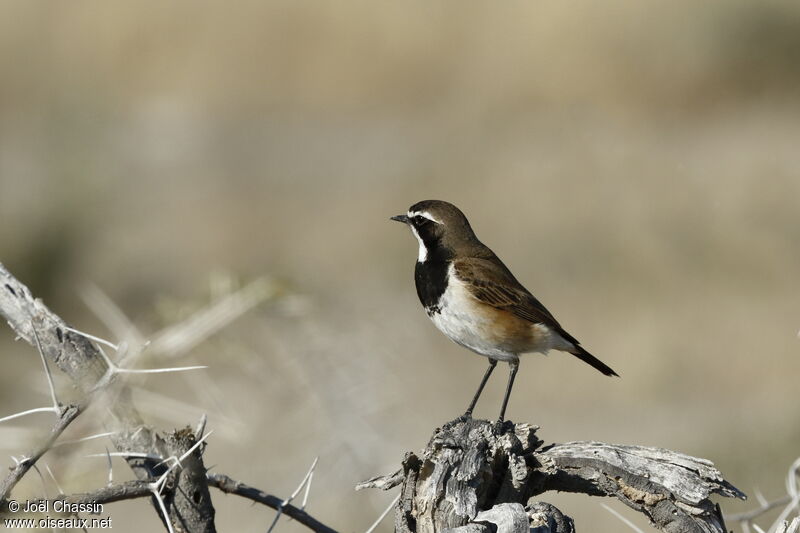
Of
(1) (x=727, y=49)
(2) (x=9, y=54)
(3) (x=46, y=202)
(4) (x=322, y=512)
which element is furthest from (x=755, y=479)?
(2) (x=9, y=54)

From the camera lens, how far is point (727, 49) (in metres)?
15.7

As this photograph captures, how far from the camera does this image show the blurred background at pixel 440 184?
37.4ft

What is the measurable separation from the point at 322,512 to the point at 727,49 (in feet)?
36.8

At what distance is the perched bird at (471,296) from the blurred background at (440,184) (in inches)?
87.1

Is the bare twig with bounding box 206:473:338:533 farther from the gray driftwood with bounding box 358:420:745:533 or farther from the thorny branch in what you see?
the gray driftwood with bounding box 358:420:745:533

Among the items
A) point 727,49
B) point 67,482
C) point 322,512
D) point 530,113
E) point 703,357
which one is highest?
point 727,49

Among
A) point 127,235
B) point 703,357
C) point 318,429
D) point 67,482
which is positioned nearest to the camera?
point 67,482

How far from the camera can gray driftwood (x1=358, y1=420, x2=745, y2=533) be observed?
352 cm

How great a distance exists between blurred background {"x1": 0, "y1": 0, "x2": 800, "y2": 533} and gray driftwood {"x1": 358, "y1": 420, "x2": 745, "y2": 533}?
13.9 feet

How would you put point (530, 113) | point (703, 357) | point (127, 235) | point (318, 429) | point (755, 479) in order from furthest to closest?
point (530, 113), point (127, 235), point (703, 357), point (755, 479), point (318, 429)

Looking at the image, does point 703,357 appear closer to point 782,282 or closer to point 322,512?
point 782,282
